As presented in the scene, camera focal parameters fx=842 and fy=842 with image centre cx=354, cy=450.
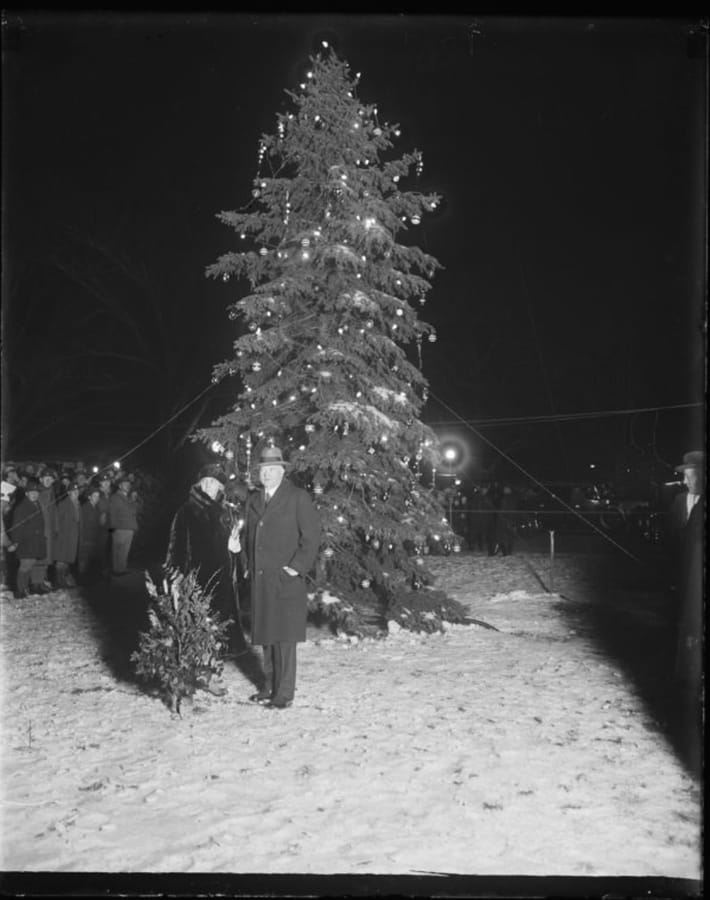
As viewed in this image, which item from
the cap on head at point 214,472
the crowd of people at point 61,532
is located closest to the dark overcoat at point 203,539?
the cap on head at point 214,472

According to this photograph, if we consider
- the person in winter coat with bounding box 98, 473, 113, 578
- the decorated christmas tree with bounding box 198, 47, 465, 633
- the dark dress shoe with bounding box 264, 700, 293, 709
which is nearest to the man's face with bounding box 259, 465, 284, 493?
the dark dress shoe with bounding box 264, 700, 293, 709

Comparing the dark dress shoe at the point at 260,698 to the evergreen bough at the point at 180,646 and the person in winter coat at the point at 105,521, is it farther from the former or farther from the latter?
the person in winter coat at the point at 105,521

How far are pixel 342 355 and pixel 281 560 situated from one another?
12.9 feet

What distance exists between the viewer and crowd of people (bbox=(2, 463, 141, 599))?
43.7ft

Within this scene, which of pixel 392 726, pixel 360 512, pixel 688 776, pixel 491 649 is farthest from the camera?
pixel 360 512

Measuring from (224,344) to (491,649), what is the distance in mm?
26804

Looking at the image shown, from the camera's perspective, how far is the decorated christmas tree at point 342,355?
1041cm

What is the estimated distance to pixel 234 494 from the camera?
34.8ft

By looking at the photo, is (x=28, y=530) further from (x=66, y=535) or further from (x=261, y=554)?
(x=261, y=554)

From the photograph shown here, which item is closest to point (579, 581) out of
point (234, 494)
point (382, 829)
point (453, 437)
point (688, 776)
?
point (234, 494)

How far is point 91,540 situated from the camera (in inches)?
646

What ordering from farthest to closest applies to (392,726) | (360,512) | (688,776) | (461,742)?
(360,512) < (392,726) < (461,742) < (688,776)

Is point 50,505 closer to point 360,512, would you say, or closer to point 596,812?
point 360,512

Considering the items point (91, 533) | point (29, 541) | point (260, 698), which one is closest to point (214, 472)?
point (260, 698)
